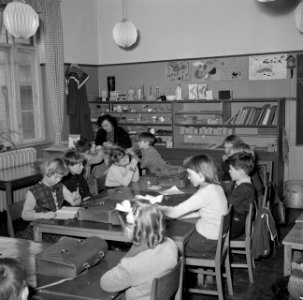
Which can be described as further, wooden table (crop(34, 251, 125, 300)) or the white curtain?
the white curtain

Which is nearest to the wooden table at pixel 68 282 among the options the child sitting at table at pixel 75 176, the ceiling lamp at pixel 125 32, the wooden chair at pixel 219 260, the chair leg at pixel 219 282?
the wooden chair at pixel 219 260

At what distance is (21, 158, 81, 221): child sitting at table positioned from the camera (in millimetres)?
3422

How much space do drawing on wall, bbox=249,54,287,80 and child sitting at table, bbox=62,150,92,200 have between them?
380 cm

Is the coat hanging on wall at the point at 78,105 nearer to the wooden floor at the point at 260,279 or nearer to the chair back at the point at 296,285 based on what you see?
the wooden floor at the point at 260,279

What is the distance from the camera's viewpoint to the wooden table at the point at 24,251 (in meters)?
2.46

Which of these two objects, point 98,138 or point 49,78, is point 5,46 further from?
point 98,138

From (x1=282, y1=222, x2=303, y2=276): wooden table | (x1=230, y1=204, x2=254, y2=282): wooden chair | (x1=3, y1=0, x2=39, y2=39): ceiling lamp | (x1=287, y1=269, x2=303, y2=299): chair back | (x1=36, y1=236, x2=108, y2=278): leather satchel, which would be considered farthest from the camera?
(x1=3, y1=0, x2=39, y2=39): ceiling lamp

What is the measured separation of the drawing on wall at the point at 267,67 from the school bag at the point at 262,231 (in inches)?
138

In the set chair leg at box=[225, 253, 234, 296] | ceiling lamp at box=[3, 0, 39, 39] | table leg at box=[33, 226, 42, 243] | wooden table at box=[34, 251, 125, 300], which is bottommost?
chair leg at box=[225, 253, 234, 296]

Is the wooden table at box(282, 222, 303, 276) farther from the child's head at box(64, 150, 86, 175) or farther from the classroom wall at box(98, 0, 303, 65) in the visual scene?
the classroom wall at box(98, 0, 303, 65)

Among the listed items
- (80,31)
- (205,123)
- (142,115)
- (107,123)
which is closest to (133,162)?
(107,123)

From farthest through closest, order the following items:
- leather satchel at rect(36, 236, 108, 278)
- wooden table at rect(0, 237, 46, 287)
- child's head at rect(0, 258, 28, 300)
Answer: wooden table at rect(0, 237, 46, 287) → leather satchel at rect(36, 236, 108, 278) → child's head at rect(0, 258, 28, 300)

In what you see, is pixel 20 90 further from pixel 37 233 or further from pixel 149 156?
pixel 37 233

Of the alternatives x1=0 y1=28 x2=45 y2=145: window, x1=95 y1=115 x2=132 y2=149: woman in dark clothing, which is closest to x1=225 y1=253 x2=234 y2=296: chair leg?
x1=95 y1=115 x2=132 y2=149: woman in dark clothing
